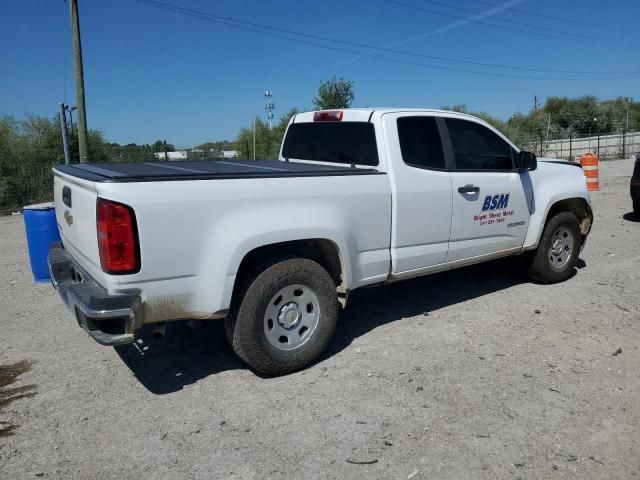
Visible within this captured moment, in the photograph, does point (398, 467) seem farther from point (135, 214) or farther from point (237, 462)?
point (135, 214)

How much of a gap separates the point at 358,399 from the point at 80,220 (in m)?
2.21

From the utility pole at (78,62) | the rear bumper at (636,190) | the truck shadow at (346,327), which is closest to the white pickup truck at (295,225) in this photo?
the truck shadow at (346,327)

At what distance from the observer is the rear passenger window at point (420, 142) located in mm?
4398

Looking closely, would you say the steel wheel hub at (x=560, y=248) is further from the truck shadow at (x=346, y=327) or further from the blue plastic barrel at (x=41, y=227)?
the blue plastic barrel at (x=41, y=227)

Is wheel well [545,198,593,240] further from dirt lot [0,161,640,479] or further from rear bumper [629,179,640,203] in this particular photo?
rear bumper [629,179,640,203]

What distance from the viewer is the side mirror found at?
17.1 ft

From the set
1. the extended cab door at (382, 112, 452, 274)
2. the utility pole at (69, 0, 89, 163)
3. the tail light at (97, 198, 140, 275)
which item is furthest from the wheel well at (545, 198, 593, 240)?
the utility pole at (69, 0, 89, 163)

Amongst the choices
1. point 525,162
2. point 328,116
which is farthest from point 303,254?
point 525,162

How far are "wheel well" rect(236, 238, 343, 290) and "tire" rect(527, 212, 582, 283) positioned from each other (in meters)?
2.82

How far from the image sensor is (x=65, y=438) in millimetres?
3057

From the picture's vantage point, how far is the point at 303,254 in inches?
155

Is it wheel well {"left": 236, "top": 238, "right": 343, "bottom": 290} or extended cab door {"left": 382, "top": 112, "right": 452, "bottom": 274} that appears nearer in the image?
wheel well {"left": 236, "top": 238, "right": 343, "bottom": 290}

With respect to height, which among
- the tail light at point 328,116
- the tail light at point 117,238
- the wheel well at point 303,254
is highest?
the tail light at point 328,116

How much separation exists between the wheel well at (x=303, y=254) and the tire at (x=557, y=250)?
2822mm
